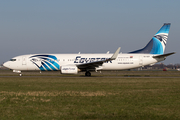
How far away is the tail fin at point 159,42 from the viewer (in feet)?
115

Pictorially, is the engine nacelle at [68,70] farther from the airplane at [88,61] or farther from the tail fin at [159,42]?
the tail fin at [159,42]

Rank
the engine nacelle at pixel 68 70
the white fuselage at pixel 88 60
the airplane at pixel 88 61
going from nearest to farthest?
the engine nacelle at pixel 68 70
the airplane at pixel 88 61
the white fuselage at pixel 88 60

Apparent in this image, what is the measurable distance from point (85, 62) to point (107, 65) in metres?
3.28

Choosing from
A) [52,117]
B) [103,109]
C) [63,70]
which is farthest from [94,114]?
[63,70]

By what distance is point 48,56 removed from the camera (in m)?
34.5

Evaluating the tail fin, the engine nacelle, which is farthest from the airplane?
the engine nacelle

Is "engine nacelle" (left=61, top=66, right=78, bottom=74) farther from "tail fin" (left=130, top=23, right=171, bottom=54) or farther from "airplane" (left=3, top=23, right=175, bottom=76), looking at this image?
"tail fin" (left=130, top=23, right=171, bottom=54)

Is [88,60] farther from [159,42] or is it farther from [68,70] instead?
[159,42]

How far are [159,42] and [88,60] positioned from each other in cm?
1149

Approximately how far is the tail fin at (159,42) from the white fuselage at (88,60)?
5.88 feet

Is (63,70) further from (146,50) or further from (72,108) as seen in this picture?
(72,108)

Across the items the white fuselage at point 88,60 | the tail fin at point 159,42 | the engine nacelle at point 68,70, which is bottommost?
the engine nacelle at point 68,70

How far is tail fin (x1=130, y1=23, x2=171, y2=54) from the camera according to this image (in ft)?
115

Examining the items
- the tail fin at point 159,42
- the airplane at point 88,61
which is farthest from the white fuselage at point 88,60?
the tail fin at point 159,42
